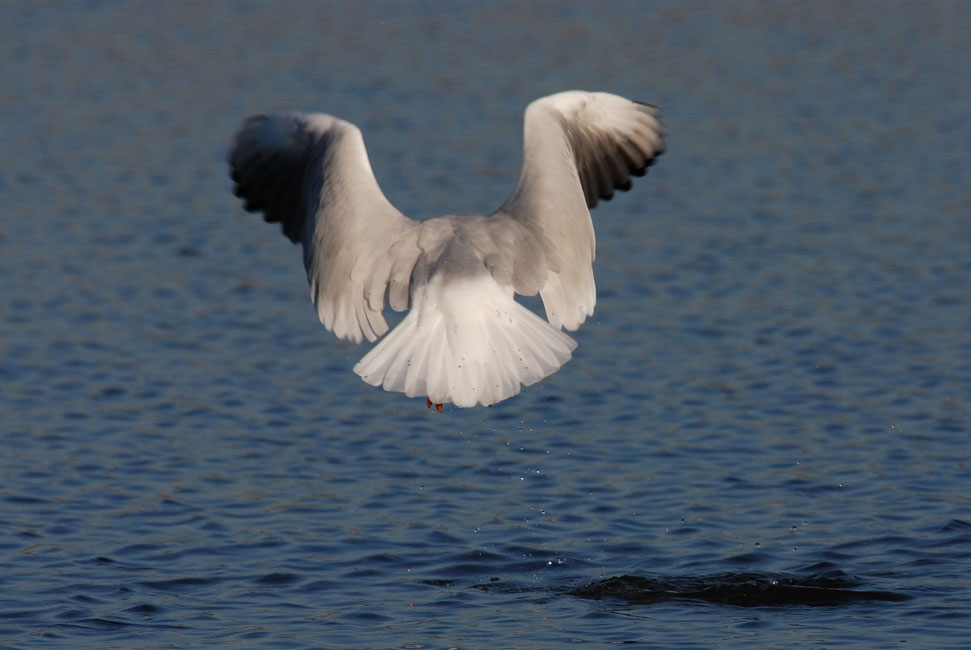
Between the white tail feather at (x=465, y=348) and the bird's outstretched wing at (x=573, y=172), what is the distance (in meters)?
0.38

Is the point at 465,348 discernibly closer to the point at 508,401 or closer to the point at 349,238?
the point at 349,238

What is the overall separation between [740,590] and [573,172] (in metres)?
2.09

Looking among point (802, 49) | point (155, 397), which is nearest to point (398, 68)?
point (802, 49)

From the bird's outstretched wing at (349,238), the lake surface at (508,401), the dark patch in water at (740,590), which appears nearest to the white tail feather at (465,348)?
the bird's outstretched wing at (349,238)

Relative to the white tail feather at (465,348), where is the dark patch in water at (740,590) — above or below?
below

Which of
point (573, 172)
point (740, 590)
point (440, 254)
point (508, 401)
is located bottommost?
point (740, 590)

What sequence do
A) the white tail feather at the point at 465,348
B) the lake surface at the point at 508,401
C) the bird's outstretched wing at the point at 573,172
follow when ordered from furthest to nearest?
the lake surface at the point at 508,401 → the bird's outstretched wing at the point at 573,172 → the white tail feather at the point at 465,348

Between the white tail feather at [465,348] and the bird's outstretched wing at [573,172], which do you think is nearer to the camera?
the white tail feather at [465,348]

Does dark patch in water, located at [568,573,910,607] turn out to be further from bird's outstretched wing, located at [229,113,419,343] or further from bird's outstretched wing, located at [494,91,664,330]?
bird's outstretched wing, located at [229,113,419,343]

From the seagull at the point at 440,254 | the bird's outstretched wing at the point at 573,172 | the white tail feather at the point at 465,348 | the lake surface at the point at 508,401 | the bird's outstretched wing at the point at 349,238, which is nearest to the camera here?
the white tail feather at the point at 465,348

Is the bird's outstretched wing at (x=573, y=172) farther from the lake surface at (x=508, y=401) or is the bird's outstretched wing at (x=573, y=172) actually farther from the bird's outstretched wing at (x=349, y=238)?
the lake surface at (x=508, y=401)

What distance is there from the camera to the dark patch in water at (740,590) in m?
7.24

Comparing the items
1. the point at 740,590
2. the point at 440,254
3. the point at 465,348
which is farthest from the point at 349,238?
the point at 740,590

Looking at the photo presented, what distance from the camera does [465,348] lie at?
6605 mm
